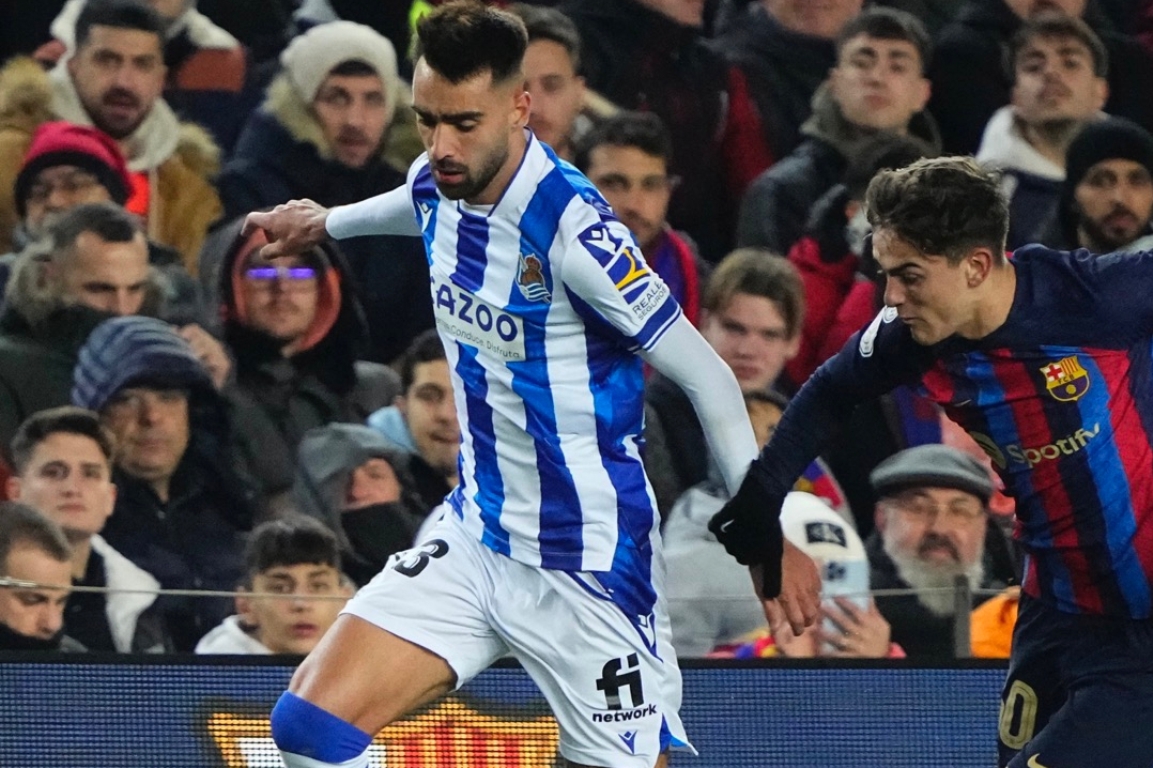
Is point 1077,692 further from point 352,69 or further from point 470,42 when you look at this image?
point 352,69

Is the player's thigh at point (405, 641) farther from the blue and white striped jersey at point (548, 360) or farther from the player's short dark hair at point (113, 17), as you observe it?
the player's short dark hair at point (113, 17)

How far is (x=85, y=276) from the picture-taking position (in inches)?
251

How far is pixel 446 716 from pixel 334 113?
2.51 metres

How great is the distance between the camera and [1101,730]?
14.0 ft

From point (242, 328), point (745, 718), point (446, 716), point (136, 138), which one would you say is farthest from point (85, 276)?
point (745, 718)

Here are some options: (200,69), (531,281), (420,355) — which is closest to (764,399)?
(420,355)

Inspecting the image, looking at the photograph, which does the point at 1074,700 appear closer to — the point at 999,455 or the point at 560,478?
the point at 999,455

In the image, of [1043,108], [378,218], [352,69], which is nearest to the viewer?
[378,218]

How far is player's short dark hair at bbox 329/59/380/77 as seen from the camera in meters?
7.30

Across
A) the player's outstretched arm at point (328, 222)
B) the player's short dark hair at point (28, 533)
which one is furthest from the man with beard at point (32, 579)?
the player's outstretched arm at point (328, 222)

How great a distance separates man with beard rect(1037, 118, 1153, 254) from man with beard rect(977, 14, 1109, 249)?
330mm

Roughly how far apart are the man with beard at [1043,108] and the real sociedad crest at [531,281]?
11.4 ft

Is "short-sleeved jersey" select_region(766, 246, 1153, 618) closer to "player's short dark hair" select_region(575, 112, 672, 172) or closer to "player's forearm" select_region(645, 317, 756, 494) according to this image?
"player's forearm" select_region(645, 317, 756, 494)

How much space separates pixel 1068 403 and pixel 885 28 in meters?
3.51
